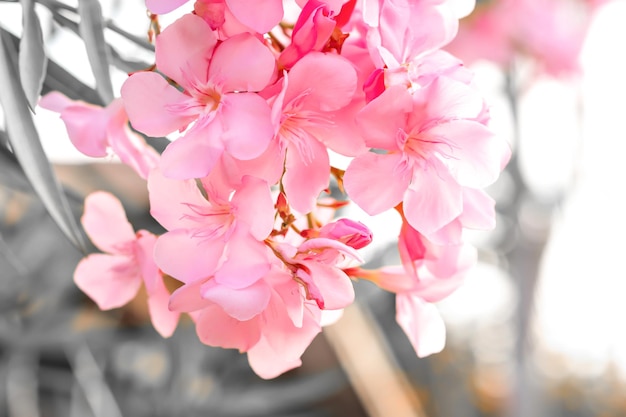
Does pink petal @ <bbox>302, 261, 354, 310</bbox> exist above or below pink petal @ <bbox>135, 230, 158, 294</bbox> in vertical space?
above

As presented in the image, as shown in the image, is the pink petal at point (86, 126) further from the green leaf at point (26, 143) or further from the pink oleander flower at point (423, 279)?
the pink oleander flower at point (423, 279)

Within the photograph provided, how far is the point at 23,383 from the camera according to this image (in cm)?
144

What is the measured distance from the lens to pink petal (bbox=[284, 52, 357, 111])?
31 cm

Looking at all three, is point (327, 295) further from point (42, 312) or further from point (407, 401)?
point (407, 401)

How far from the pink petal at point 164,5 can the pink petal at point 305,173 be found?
0.08 metres

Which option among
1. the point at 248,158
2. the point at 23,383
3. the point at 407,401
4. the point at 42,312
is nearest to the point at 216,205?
the point at 248,158

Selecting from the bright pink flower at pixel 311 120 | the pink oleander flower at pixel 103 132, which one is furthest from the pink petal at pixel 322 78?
the pink oleander flower at pixel 103 132

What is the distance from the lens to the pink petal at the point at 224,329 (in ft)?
1.14

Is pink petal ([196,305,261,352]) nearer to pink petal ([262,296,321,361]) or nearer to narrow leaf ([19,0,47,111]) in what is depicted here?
pink petal ([262,296,321,361])

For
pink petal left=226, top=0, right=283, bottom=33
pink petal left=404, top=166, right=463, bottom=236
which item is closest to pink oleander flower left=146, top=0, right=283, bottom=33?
pink petal left=226, top=0, right=283, bottom=33

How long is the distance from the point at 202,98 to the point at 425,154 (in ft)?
0.35

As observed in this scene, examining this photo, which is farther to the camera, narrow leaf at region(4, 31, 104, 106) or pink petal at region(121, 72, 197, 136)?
narrow leaf at region(4, 31, 104, 106)

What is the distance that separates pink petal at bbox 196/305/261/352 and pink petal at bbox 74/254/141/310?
0.08 metres

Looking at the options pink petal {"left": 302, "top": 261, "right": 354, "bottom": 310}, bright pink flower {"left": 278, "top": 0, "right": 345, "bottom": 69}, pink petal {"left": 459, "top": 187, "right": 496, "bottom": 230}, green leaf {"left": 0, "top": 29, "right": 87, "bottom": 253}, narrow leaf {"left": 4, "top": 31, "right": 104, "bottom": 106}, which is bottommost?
pink petal {"left": 302, "top": 261, "right": 354, "bottom": 310}
